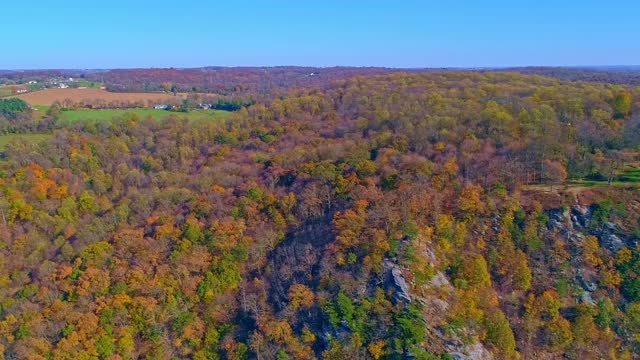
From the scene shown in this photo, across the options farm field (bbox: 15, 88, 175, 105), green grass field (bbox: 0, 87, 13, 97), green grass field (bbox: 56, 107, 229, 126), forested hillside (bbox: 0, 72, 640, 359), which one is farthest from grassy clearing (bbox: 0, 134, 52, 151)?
green grass field (bbox: 0, 87, 13, 97)

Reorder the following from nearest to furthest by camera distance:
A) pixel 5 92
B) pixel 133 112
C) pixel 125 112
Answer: pixel 125 112
pixel 133 112
pixel 5 92

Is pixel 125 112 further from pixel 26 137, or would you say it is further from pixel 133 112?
pixel 26 137

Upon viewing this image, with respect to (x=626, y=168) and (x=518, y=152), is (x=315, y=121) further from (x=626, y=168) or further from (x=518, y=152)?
(x=626, y=168)

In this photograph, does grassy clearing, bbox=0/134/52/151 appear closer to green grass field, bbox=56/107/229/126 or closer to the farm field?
green grass field, bbox=56/107/229/126

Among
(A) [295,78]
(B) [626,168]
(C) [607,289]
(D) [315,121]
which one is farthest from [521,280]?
(A) [295,78]

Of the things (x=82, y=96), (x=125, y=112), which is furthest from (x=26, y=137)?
(x=82, y=96)

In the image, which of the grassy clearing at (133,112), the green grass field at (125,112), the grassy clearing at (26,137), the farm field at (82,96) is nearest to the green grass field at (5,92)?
the farm field at (82,96)
